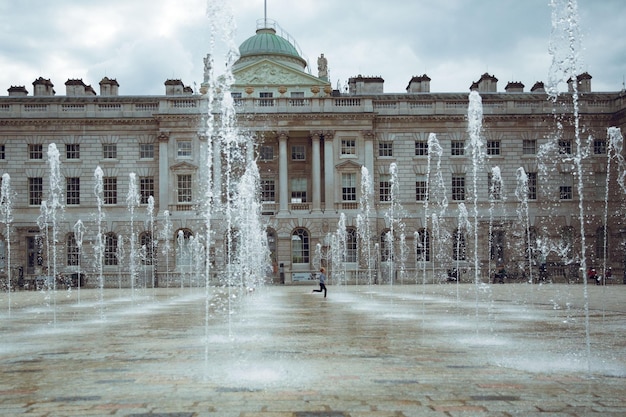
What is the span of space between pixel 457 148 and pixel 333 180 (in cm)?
1002

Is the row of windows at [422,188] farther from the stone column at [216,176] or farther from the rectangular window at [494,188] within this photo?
the stone column at [216,176]

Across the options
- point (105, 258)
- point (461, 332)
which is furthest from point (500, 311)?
point (105, 258)

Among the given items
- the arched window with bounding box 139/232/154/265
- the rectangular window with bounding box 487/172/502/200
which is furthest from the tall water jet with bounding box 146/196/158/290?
the rectangular window with bounding box 487/172/502/200

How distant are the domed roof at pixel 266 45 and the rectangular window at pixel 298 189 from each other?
11303 millimetres

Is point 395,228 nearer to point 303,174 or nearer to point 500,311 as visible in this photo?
point 303,174

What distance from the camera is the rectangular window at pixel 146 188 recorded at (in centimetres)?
5291

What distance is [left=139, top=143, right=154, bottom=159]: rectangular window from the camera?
175 ft

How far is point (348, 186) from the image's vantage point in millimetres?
52594

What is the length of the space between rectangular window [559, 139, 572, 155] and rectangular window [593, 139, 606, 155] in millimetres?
1869

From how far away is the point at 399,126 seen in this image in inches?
2101

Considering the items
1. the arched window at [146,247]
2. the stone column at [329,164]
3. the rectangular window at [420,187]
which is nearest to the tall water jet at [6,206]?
the arched window at [146,247]

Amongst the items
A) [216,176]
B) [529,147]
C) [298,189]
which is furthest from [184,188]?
[529,147]

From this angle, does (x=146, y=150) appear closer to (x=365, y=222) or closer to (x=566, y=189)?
(x=365, y=222)

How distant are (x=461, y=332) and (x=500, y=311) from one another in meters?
6.71
